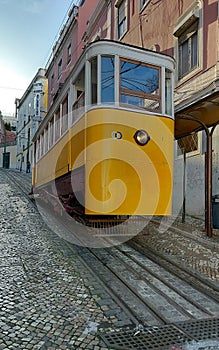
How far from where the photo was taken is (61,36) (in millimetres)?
26844

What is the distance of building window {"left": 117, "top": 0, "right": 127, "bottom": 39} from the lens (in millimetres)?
15680

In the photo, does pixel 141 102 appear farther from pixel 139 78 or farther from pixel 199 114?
pixel 199 114

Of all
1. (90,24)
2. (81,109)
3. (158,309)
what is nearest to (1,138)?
(90,24)

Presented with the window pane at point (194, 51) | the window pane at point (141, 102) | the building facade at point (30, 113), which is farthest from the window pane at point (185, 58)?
the building facade at point (30, 113)

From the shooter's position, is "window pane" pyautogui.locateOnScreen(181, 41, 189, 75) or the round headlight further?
"window pane" pyautogui.locateOnScreen(181, 41, 189, 75)

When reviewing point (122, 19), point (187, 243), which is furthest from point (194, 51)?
point (122, 19)

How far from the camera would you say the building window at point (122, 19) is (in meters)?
15.7

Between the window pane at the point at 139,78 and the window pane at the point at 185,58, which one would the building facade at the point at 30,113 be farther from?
the window pane at the point at 139,78

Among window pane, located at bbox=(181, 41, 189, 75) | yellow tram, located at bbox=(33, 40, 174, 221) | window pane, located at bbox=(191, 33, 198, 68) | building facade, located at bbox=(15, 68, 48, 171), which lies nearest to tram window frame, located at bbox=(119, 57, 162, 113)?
yellow tram, located at bbox=(33, 40, 174, 221)

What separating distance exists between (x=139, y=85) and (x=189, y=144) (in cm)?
484

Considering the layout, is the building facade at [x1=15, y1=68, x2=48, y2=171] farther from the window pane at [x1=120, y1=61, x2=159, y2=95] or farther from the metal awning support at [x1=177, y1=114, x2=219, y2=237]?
the window pane at [x1=120, y1=61, x2=159, y2=95]

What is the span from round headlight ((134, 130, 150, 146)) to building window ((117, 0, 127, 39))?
11418 mm

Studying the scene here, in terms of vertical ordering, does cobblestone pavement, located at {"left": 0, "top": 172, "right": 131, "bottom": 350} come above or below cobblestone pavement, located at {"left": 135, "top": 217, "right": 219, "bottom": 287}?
below

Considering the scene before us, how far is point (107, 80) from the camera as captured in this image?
585 centimetres
